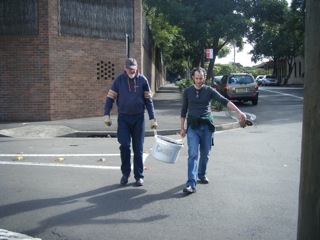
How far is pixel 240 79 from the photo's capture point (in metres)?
21.4

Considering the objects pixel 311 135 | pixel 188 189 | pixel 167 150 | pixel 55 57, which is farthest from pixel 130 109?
pixel 55 57

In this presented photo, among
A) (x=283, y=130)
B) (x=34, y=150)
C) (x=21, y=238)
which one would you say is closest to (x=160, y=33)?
(x=283, y=130)

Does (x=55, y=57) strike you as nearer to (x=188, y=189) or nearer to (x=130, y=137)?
(x=130, y=137)

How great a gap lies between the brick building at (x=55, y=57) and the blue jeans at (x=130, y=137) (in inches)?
369

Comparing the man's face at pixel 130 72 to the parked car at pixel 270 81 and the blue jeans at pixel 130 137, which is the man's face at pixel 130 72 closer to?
the blue jeans at pixel 130 137

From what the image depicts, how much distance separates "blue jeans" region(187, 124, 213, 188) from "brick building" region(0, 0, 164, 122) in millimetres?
9924

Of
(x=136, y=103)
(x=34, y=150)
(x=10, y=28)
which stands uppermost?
(x=10, y=28)

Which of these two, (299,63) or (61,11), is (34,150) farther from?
(299,63)

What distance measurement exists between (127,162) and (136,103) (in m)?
0.88

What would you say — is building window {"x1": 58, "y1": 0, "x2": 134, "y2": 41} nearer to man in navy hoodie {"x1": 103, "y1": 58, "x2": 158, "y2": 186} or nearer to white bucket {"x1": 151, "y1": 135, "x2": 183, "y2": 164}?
man in navy hoodie {"x1": 103, "y1": 58, "x2": 158, "y2": 186}

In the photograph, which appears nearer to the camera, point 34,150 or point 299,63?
point 34,150

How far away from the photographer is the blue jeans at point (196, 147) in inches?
218

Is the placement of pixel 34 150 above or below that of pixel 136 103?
below

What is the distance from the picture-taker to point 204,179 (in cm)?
610
